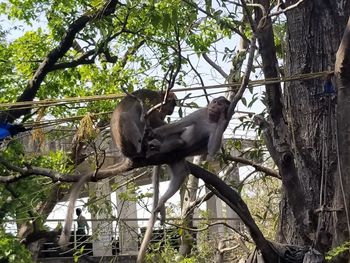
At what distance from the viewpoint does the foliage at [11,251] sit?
7.38 meters

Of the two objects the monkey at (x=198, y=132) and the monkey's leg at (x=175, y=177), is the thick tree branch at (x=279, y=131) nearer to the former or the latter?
the monkey at (x=198, y=132)

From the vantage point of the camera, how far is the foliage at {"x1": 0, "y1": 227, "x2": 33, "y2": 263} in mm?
7383

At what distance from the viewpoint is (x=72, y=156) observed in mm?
8477

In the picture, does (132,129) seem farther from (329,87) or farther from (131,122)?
(329,87)

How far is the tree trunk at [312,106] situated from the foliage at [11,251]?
3310mm

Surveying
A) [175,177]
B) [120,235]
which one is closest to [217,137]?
[175,177]

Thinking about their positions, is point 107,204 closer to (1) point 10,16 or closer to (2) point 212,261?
(2) point 212,261

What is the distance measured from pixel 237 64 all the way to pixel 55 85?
5.76m

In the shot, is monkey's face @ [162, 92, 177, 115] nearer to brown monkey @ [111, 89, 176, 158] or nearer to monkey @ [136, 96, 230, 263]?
brown monkey @ [111, 89, 176, 158]

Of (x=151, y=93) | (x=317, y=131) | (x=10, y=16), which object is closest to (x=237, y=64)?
(x=151, y=93)

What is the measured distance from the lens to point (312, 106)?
514 centimetres

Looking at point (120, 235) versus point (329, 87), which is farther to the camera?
point (120, 235)

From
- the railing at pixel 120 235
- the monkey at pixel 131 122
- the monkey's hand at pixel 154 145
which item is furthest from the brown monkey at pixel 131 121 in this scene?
the railing at pixel 120 235

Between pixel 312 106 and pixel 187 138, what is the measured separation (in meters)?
0.89
